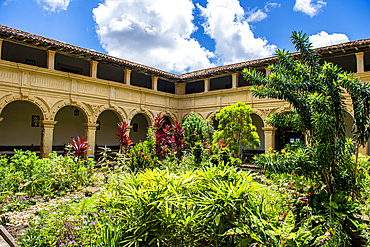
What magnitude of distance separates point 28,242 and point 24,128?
13997mm

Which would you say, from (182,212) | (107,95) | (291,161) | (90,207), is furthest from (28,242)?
(107,95)

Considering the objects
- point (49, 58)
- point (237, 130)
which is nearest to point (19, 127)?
point (49, 58)

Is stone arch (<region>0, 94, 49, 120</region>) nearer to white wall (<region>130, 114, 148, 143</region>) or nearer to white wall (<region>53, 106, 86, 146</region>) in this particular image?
white wall (<region>53, 106, 86, 146</region>)

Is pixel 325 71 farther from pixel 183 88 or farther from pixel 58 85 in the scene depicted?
pixel 183 88

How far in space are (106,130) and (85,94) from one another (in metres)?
5.69

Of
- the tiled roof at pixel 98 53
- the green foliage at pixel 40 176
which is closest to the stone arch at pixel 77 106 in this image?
the tiled roof at pixel 98 53

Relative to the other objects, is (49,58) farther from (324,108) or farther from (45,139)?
(324,108)

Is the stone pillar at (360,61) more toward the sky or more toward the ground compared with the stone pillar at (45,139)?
more toward the sky

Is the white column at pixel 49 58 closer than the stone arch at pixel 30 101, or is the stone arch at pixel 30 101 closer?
the stone arch at pixel 30 101

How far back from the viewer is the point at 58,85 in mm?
12523

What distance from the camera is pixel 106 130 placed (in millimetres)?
18719

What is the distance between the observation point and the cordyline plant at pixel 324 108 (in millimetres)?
4000

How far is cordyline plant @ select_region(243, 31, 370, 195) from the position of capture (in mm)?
4000

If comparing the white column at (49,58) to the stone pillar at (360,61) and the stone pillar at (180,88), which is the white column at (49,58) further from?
the stone pillar at (360,61)
